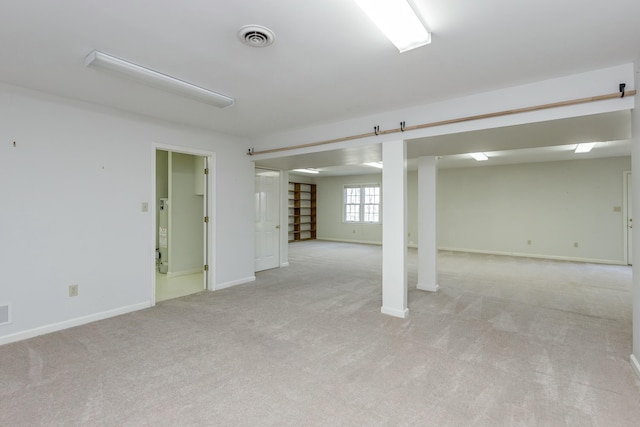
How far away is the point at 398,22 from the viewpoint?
1.85m

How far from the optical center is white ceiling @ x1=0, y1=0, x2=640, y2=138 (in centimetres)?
177

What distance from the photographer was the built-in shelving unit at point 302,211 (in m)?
11.1

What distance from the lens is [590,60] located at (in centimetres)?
236

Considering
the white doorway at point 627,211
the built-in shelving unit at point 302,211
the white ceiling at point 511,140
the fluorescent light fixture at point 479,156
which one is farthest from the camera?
the built-in shelving unit at point 302,211

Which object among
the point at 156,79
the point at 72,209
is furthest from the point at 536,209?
the point at 72,209

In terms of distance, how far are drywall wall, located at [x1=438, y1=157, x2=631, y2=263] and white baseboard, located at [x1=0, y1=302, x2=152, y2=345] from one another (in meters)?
7.91

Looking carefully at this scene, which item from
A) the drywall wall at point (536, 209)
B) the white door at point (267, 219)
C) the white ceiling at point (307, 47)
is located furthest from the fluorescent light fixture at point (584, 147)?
the white door at point (267, 219)

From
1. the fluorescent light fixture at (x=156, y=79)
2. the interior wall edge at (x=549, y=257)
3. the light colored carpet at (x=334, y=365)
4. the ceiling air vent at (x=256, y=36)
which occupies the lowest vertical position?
the light colored carpet at (x=334, y=365)

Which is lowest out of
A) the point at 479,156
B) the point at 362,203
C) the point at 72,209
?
the point at 72,209

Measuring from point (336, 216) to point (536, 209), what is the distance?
5.99m

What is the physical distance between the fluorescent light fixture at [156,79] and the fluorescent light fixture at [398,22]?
178 centimetres

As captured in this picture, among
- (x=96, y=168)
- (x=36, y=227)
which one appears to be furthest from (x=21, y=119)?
(x=36, y=227)

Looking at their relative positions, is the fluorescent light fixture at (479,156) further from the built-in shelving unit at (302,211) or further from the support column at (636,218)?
the built-in shelving unit at (302,211)

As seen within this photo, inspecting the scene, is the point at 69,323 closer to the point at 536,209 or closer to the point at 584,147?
the point at 584,147
